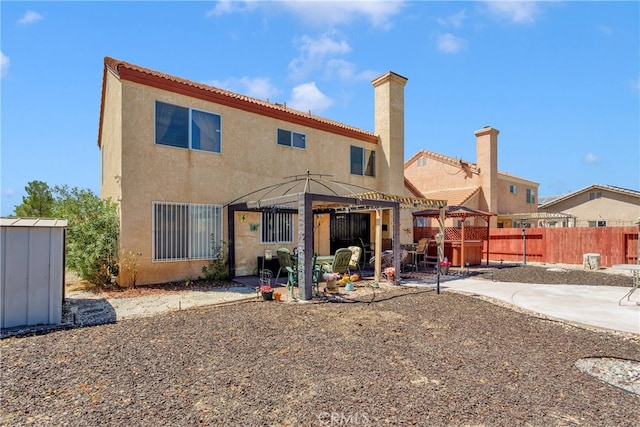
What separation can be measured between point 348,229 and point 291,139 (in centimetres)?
497

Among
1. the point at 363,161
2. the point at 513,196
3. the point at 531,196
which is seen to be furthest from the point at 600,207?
the point at 363,161

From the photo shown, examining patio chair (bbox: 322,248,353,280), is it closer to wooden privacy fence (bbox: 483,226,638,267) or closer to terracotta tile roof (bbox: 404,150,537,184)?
wooden privacy fence (bbox: 483,226,638,267)

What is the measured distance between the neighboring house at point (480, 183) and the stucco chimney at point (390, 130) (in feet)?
28.7

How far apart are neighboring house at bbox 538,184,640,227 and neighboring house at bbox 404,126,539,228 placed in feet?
11.8

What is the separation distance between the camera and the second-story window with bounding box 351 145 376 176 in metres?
15.5

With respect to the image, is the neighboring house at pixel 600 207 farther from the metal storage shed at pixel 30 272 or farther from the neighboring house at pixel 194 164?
the metal storage shed at pixel 30 272

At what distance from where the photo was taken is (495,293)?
9.51 m

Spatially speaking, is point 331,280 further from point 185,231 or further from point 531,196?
point 531,196

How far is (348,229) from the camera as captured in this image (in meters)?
15.8

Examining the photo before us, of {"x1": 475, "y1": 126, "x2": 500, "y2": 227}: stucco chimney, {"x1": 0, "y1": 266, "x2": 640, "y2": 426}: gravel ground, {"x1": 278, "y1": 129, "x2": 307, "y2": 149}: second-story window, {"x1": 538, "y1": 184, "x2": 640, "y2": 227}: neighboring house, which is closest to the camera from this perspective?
{"x1": 0, "y1": 266, "x2": 640, "y2": 426}: gravel ground

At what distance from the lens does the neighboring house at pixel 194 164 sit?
9781mm

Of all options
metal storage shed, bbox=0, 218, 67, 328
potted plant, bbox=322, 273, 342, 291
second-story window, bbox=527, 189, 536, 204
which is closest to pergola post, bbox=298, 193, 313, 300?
potted plant, bbox=322, 273, 342, 291

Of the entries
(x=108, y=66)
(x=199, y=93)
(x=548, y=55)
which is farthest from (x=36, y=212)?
(x=548, y=55)

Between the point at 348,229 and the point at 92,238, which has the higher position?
the point at 348,229
